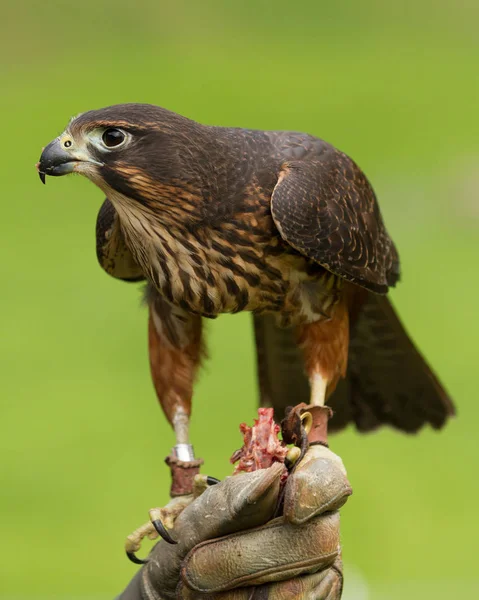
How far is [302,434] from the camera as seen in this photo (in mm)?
4168

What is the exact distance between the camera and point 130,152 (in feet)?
13.5

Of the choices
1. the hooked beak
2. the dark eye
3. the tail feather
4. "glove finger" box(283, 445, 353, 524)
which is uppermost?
the dark eye

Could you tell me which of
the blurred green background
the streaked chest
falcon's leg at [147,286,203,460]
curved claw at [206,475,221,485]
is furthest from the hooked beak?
the blurred green background

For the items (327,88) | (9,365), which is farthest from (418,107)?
(9,365)

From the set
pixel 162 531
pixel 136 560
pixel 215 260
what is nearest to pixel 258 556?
pixel 162 531

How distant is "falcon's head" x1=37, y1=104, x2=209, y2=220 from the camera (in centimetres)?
404

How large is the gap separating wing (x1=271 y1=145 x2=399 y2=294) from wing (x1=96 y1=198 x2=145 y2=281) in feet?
2.07

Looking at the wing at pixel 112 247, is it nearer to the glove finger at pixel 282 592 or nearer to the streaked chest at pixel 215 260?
the streaked chest at pixel 215 260

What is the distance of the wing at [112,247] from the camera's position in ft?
15.0

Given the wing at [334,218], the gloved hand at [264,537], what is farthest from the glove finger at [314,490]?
the wing at [334,218]

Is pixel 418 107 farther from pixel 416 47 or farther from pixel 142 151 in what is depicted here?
pixel 142 151

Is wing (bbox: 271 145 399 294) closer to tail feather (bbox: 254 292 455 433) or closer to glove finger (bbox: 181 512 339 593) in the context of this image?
tail feather (bbox: 254 292 455 433)

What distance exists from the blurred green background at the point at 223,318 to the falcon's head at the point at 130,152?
143 inches

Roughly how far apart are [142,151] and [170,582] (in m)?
1.43
